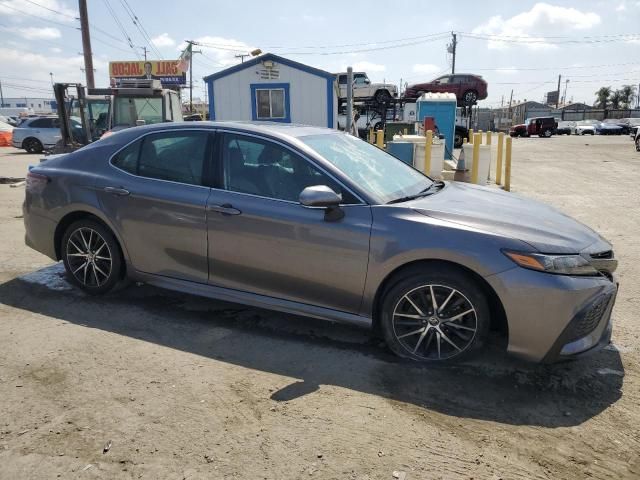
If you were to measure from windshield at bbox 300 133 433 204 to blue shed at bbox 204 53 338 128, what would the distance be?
10690mm

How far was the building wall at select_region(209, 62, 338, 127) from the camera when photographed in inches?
578

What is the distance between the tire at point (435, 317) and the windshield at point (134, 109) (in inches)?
485

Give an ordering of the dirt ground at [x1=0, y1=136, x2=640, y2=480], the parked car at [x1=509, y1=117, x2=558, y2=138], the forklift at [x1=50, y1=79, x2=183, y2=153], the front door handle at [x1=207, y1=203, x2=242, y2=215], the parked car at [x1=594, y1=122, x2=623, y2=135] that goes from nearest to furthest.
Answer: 1. the dirt ground at [x1=0, y1=136, x2=640, y2=480]
2. the front door handle at [x1=207, y1=203, x2=242, y2=215]
3. the forklift at [x1=50, y1=79, x2=183, y2=153]
4. the parked car at [x1=509, y1=117, x2=558, y2=138]
5. the parked car at [x1=594, y1=122, x2=623, y2=135]

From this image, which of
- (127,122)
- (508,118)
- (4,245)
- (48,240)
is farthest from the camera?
(508,118)

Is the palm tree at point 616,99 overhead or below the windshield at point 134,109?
overhead

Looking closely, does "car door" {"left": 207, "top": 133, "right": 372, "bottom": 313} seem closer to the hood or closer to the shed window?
the hood

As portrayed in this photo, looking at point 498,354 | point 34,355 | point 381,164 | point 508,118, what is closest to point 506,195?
point 381,164

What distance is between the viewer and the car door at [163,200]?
394 centimetres

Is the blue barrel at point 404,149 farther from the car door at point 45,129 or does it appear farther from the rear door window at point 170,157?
the car door at point 45,129

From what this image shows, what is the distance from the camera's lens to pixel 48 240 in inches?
183

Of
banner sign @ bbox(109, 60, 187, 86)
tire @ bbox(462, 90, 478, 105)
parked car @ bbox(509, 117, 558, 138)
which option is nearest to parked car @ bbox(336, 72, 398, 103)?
tire @ bbox(462, 90, 478, 105)

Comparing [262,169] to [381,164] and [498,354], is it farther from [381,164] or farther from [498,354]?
[498,354]

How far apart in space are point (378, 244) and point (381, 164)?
1.08m

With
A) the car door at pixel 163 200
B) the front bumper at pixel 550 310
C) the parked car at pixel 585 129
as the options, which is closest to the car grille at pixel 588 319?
the front bumper at pixel 550 310
